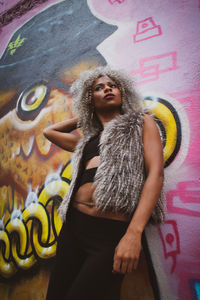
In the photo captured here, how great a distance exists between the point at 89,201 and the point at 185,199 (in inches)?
27.0

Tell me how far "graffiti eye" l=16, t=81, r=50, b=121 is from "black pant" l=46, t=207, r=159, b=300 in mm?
1529

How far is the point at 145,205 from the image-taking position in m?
1.13

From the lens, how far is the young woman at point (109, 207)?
1.13 metres

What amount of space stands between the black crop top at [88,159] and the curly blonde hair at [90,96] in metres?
0.23

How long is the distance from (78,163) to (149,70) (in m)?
1.02

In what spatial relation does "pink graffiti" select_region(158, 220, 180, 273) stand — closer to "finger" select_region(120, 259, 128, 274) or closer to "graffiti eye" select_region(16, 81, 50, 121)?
"finger" select_region(120, 259, 128, 274)

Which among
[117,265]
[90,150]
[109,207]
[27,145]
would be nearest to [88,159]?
[90,150]


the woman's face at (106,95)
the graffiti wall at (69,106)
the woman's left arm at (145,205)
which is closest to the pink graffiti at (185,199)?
the graffiti wall at (69,106)

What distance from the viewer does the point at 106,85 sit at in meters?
1.67

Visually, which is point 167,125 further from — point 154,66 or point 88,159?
point 88,159

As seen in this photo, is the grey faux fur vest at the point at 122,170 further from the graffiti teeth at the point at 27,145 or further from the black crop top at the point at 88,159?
the graffiti teeth at the point at 27,145

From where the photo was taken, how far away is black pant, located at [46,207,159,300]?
1.13 m

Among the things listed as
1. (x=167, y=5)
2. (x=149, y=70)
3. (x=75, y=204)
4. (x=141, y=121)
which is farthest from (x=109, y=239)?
(x=167, y=5)

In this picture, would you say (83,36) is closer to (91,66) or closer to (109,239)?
(91,66)
